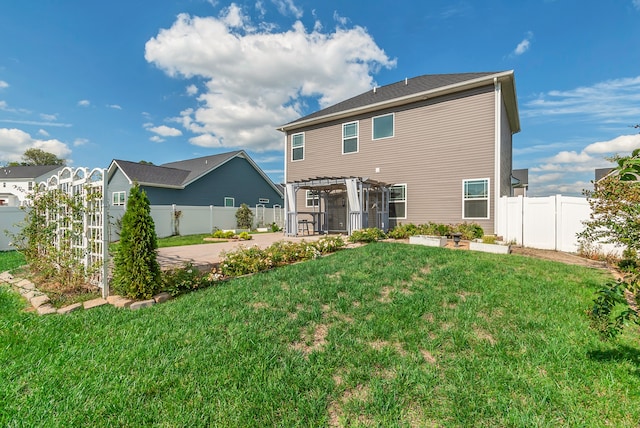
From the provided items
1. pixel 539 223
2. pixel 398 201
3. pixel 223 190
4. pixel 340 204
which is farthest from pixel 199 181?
pixel 539 223

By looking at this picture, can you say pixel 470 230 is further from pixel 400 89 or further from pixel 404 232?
pixel 400 89

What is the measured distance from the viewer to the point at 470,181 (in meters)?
9.94

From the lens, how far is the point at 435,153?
1070cm

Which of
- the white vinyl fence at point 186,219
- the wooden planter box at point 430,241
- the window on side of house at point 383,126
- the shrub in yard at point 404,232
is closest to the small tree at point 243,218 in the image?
the white vinyl fence at point 186,219

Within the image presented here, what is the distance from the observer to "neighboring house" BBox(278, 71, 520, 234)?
973cm

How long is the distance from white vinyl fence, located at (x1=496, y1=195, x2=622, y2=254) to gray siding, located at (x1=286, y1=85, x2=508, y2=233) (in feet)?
1.83

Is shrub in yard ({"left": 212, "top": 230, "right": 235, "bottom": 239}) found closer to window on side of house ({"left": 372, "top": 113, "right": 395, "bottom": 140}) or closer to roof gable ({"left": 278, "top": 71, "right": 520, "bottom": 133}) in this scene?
roof gable ({"left": 278, "top": 71, "right": 520, "bottom": 133})

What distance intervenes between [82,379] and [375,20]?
1253cm

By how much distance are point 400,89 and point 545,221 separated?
25.3 feet

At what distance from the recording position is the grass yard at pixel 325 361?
1837 mm

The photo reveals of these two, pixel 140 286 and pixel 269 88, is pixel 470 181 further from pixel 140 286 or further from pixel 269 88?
pixel 269 88

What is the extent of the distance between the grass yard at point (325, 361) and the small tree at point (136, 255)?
1.38ft

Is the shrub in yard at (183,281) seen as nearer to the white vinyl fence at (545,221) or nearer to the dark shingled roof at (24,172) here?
the white vinyl fence at (545,221)

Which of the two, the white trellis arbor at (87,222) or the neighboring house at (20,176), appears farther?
the neighboring house at (20,176)
